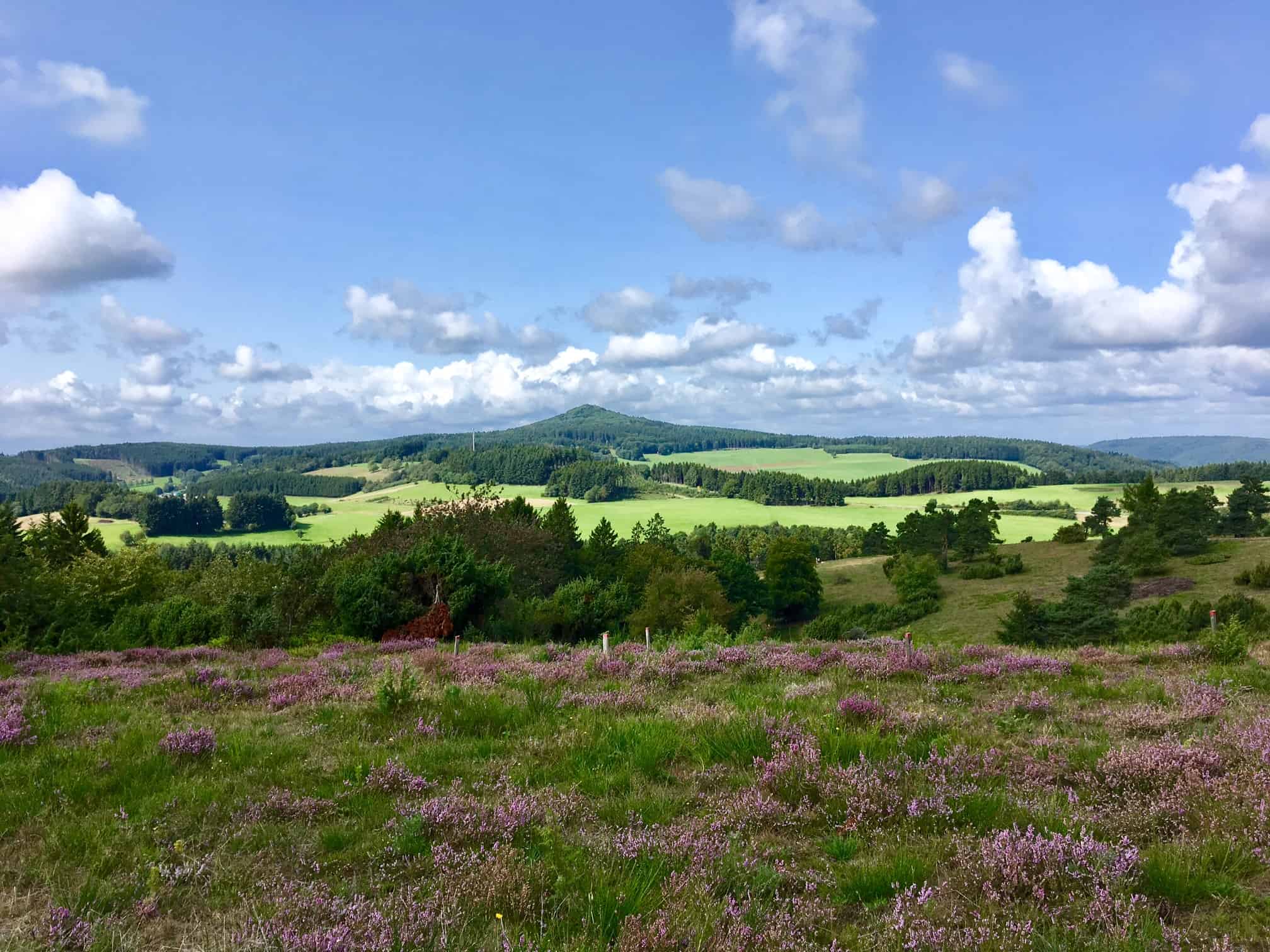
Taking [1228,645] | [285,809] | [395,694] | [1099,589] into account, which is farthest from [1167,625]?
[285,809]

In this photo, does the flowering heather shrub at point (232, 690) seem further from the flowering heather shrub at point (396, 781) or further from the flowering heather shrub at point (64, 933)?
A: the flowering heather shrub at point (64, 933)

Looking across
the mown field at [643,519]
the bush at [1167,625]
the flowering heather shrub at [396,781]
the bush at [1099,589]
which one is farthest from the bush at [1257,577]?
the mown field at [643,519]

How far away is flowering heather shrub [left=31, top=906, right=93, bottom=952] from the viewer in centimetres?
406

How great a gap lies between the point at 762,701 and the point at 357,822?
5.93 m

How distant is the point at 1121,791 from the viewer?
6184 mm

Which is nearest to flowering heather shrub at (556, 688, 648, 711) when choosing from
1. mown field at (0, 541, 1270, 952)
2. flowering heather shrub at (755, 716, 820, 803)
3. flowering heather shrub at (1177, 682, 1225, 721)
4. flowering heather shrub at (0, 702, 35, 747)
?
mown field at (0, 541, 1270, 952)

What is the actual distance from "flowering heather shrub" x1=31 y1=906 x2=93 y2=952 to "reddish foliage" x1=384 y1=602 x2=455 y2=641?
1026 inches

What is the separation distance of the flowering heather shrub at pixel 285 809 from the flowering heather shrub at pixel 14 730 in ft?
15.1

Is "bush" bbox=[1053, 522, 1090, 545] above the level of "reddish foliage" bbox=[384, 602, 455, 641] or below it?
below

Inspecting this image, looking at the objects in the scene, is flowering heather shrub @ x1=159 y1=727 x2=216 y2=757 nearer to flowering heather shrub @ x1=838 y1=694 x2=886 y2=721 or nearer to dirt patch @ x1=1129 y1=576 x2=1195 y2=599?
flowering heather shrub @ x1=838 y1=694 x2=886 y2=721

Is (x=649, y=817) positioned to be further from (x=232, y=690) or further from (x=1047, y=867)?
(x=232, y=690)

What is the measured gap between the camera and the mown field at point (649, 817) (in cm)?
420

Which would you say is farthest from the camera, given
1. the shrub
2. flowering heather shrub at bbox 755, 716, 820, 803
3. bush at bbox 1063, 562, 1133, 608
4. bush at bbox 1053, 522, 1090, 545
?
bush at bbox 1053, 522, 1090, 545

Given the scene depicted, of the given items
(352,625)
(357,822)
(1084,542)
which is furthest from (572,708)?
(1084,542)
